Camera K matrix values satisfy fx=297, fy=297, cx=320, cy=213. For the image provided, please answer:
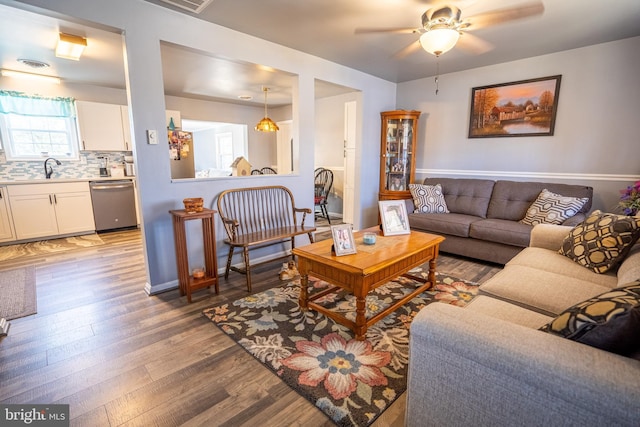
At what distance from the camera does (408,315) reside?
2.20 metres

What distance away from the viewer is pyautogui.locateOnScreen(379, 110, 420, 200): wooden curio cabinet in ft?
14.2

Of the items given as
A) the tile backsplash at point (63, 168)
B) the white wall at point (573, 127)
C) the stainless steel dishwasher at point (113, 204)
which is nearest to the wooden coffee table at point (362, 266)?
the white wall at point (573, 127)

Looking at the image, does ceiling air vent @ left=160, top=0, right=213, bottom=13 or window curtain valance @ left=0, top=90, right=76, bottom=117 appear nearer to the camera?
ceiling air vent @ left=160, top=0, right=213, bottom=13

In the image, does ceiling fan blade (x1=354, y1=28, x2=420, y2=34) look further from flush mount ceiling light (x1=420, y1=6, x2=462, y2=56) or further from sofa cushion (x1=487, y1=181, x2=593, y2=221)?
sofa cushion (x1=487, y1=181, x2=593, y2=221)

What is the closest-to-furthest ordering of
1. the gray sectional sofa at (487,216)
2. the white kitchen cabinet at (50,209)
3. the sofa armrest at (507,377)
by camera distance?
the sofa armrest at (507,377) < the gray sectional sofa at (487,216) < the white kitchen cabinet at (50,209)

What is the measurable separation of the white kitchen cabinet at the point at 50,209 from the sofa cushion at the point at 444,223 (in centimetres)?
471

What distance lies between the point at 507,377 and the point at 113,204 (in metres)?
5.39

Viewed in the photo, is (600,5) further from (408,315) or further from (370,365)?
(370,365)

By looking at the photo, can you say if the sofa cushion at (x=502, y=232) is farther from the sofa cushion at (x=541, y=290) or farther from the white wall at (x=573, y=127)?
the sofa cushion at (x=541, y=290)

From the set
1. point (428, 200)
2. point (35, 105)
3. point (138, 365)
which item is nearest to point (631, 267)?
point (428, 200)

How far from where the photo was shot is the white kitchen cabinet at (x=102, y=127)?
448 cm

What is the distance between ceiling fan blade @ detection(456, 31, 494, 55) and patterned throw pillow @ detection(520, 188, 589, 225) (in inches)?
64.9

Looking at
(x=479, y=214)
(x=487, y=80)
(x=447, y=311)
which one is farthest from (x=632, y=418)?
(x=487, y=80)

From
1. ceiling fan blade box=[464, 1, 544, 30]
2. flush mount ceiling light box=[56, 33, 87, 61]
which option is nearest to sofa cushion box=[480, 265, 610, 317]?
ceiling fan blade box=[464, 1, 544, 30]
